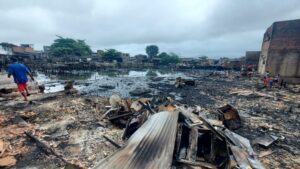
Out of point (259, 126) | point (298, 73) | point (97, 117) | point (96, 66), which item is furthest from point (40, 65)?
point (298, 73)

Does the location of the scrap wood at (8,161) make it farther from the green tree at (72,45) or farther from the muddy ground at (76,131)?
the green tree at (72,45)

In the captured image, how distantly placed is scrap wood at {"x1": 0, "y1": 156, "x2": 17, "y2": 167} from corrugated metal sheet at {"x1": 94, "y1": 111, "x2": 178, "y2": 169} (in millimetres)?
1911

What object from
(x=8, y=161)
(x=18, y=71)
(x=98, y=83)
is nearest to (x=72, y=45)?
(x=98, y=83)

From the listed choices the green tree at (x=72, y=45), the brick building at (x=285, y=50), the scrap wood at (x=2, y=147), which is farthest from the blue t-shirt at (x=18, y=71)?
the green tree at (x=72, y=45)

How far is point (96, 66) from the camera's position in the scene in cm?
3494

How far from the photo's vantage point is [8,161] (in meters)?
3.31

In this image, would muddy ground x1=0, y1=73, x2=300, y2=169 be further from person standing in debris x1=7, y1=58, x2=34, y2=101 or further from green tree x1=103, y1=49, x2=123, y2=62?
green tree x1=103, y1=49, x2=123, y2=62

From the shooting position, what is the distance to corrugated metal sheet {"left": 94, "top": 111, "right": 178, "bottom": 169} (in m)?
2.65

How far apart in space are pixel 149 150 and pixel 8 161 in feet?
8.63

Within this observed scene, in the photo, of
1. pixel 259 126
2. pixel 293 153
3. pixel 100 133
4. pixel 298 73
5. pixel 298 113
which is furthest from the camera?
pixel 298 73

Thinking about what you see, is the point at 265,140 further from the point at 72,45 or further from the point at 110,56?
the point at 72,45

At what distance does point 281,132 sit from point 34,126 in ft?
24.7

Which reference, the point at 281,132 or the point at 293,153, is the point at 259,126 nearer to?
the point at 281,132

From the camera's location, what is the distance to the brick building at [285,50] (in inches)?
723
